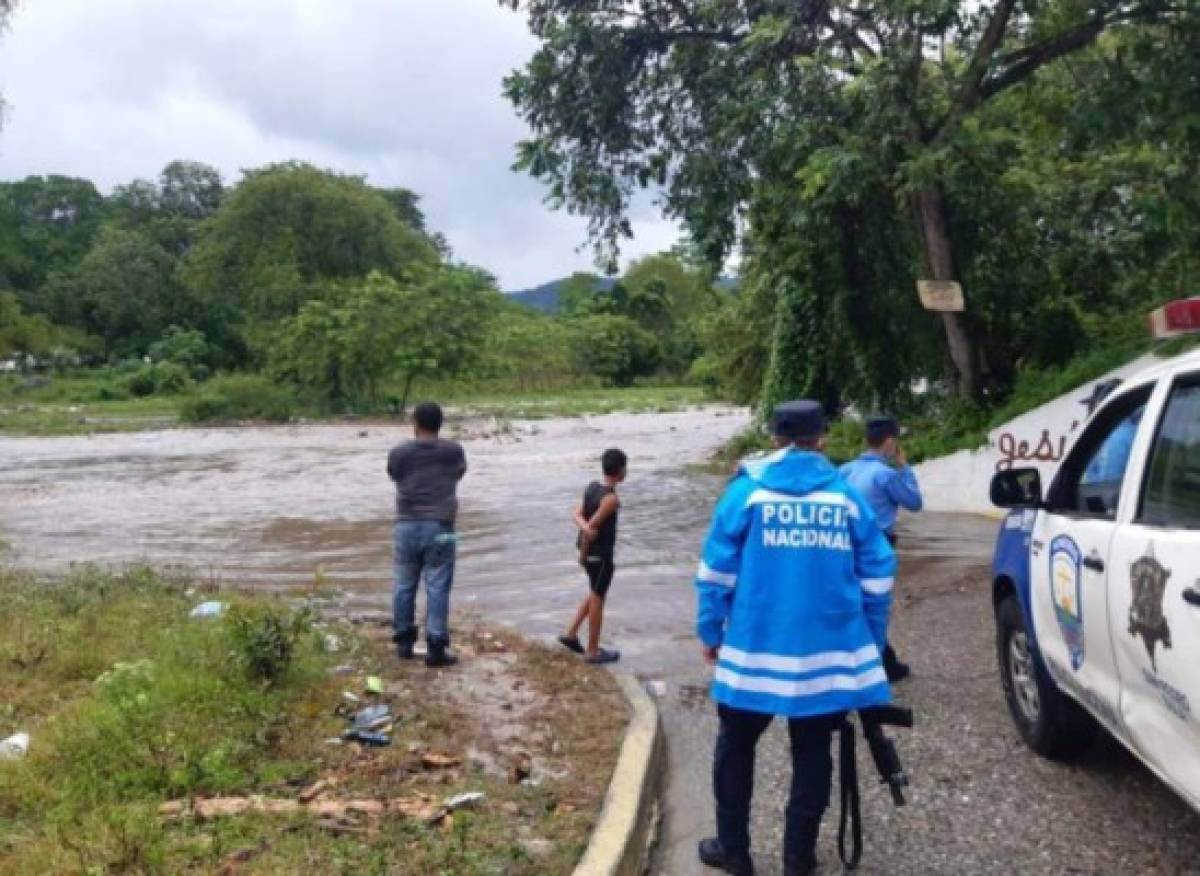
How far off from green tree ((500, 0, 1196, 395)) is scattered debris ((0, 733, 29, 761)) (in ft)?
33.5

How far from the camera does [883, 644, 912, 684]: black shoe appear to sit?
6.72 m

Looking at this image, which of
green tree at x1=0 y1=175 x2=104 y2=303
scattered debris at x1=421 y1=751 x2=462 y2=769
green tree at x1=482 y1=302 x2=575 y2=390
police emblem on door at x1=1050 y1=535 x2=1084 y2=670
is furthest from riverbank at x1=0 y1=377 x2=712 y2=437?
police emblem on door at x1=1050 y1=535 x2=1084 y2=670

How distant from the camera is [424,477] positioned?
7.41 m

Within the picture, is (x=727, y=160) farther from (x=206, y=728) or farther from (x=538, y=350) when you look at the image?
(x=538, y=350)

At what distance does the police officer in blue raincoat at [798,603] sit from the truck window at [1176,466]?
931mm

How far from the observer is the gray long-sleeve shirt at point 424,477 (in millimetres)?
7414

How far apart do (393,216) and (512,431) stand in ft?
109

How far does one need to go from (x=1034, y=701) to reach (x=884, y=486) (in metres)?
1.48

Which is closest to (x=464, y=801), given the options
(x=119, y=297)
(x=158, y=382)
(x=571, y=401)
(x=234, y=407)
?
(x=234, y=407)

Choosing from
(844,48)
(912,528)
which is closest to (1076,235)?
(844,48)

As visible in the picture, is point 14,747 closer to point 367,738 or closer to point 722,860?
point 367,738

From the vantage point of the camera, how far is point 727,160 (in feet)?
50.7

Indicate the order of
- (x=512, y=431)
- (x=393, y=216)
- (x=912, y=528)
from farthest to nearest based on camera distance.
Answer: (x=393, y=216) → (x=512, y=431) → (x=912, y=528)

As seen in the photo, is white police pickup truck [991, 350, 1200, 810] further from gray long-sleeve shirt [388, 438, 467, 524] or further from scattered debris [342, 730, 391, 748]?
gray long-sleeve shirt [388, 438, 467, 524]
